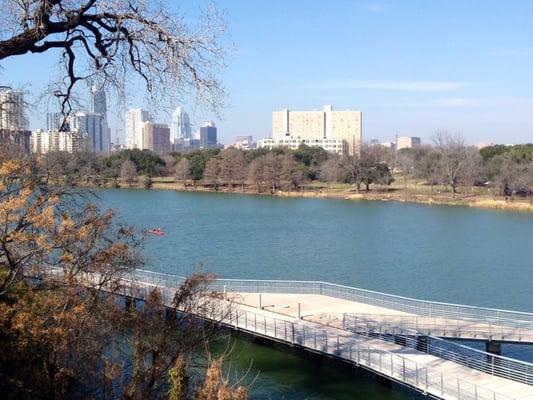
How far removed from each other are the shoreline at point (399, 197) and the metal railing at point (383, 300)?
137 feet

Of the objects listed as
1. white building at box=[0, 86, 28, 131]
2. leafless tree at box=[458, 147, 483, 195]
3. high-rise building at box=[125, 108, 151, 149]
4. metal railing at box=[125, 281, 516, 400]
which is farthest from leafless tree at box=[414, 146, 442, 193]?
white building at box=[0, 86, 28, 131]

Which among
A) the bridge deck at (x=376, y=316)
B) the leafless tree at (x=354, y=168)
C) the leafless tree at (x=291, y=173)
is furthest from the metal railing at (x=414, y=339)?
the leafless tree at (x=291, y=173)

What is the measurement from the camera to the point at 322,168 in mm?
89312

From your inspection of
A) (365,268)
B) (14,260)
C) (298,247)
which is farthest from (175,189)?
(14,260)

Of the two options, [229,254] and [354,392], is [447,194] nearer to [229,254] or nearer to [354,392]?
[229,254]

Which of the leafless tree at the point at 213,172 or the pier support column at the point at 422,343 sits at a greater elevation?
the leafless tree at the point at 213,172

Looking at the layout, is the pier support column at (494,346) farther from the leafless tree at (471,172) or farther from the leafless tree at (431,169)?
the leafless tree at (431,169)

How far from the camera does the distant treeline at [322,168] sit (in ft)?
245

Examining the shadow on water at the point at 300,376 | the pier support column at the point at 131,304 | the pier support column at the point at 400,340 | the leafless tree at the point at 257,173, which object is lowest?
the shadow on water at the point at 300,376

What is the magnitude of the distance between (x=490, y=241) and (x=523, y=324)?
23.4m

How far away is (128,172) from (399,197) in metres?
40.3

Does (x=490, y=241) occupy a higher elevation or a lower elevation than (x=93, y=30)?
lower

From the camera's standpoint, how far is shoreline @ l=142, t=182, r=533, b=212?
6475cm

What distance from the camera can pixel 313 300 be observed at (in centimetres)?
2380
